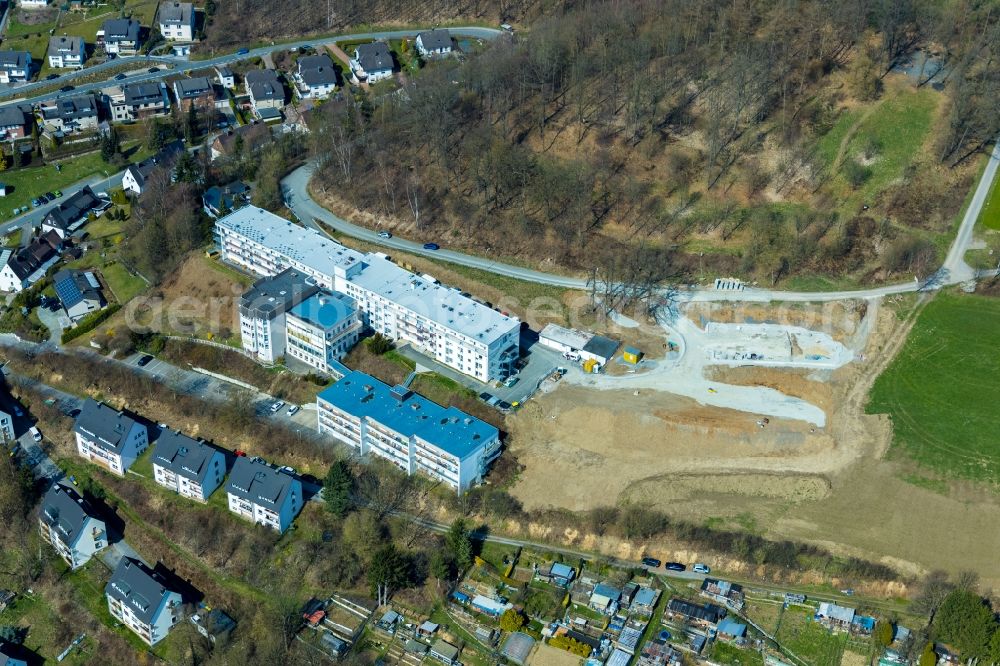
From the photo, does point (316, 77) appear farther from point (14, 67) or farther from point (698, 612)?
point (698, 612)

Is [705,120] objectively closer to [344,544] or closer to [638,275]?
[638,275]

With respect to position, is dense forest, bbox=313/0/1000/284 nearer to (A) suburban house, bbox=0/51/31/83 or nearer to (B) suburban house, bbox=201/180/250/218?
(B) suburban house, bbox=201/180/250/218

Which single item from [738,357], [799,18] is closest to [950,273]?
[738,357]

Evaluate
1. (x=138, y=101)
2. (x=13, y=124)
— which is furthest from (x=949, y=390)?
(x=13, y=124)

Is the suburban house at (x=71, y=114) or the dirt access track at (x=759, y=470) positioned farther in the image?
the suburban house at (x=71, y=114)

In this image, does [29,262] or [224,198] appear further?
[224,198]

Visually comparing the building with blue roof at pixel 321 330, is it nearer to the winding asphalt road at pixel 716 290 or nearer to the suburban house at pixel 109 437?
the winding asphalt road at pixel 716 290

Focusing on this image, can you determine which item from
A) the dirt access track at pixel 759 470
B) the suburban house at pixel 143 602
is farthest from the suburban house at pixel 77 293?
the dirt access track at pixel 759 470
